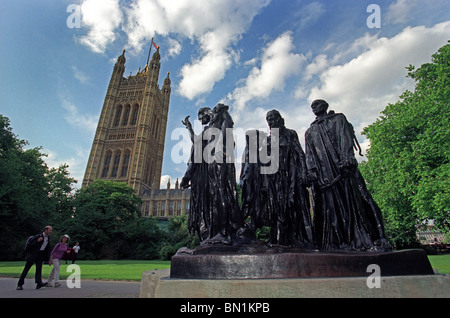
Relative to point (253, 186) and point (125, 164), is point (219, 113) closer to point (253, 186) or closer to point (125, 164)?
point (253, 186)

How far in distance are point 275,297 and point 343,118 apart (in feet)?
10.8

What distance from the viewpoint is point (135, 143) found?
76125 millimetres

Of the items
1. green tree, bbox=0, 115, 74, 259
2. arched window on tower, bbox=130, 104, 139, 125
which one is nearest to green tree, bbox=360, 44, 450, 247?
green tree, bbox=0, 115, 74, 259

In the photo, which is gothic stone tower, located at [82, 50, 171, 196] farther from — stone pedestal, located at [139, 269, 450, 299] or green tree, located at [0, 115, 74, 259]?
stone pedestal, located at [139, 269, 450, 299]

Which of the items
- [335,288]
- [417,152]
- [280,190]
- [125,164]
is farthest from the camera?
[125,164]

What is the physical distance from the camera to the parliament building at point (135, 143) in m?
74.8

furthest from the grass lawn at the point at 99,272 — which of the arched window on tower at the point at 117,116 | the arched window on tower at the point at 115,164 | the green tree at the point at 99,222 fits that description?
the arched window on tower at the point at 117,116

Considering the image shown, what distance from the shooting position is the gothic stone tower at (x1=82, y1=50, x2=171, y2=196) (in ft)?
244

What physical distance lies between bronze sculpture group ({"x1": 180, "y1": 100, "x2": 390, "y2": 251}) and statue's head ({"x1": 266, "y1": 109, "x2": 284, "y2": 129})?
0.02 meters

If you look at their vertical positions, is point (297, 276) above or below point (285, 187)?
below

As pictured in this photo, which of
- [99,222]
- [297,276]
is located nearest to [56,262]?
[297,276]

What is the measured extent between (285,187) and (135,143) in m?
77.1

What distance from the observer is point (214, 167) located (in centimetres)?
482
